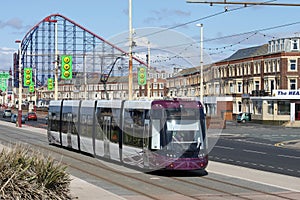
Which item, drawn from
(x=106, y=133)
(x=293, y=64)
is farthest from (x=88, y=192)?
(x=293, y=64)

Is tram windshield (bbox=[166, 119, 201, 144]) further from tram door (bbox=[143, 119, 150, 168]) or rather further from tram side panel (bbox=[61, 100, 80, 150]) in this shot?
tram side panel (bbox=[61, 100, 80, 150])

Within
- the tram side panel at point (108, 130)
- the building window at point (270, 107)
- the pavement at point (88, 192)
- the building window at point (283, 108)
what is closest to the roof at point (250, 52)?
the building window at point (270, 107)

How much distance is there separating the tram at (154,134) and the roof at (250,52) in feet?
207

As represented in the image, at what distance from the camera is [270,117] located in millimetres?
80625

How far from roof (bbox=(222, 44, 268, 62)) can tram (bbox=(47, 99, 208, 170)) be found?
2482 inches

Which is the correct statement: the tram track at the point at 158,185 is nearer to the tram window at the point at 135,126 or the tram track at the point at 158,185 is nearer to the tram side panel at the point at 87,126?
the tram window at the point at 135,126

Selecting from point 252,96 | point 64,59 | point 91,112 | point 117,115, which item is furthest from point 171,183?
point 252,96

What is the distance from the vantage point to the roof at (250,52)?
287ft

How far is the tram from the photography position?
68.6 ft

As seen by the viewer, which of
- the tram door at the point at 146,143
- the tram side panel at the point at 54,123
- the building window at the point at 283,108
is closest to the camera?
the tram door at the point at 146,143

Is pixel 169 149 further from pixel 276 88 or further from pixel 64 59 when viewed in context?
pixel 276 88

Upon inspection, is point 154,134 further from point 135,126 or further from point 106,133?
point 106,133

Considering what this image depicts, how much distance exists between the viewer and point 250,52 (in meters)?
92.6

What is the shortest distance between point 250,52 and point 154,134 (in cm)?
7372
